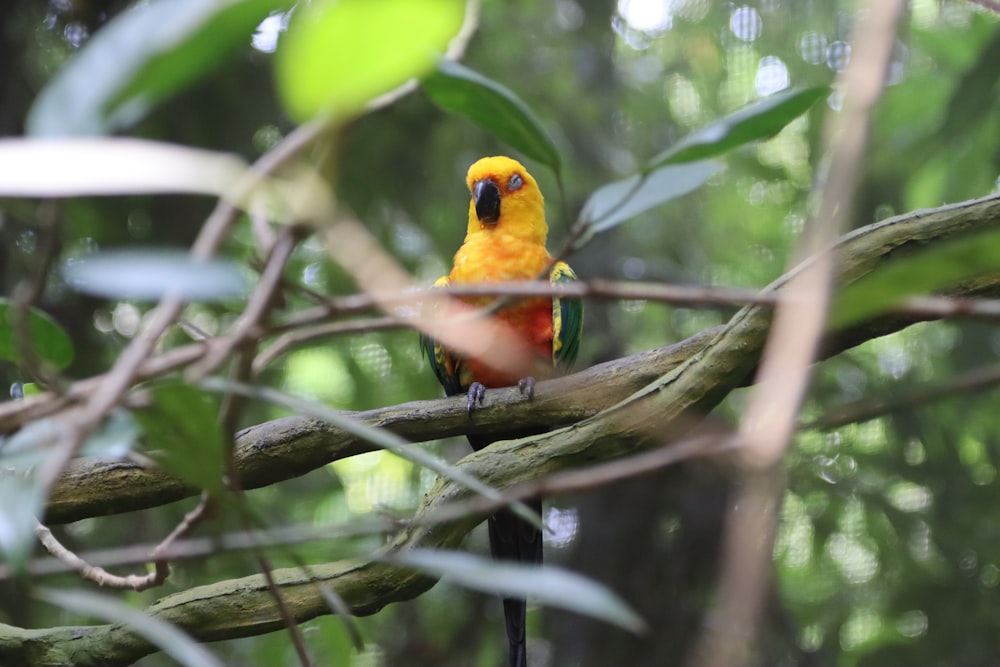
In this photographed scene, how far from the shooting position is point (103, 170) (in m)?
0.64

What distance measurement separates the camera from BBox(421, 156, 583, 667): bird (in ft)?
8.55

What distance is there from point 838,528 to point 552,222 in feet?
6.15

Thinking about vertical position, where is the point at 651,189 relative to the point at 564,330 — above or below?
below

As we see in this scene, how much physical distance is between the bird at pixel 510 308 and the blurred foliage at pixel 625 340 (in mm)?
512

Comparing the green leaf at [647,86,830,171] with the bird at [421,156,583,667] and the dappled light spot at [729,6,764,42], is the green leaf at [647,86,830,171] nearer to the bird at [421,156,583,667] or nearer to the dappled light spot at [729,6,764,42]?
the bird at [421,156,583,667]

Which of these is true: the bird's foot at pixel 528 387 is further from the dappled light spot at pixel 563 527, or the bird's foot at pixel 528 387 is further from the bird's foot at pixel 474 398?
the dappled light spot at pixel 563 527

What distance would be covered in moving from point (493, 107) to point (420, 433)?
1.19 metres

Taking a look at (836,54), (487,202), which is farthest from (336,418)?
(836,54)

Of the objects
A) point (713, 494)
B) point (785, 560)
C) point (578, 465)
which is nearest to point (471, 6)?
point (578, 465)

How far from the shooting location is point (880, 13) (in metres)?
0.50

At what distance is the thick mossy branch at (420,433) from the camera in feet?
5.70

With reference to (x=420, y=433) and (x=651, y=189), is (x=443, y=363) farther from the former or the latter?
(x=651, y=189)

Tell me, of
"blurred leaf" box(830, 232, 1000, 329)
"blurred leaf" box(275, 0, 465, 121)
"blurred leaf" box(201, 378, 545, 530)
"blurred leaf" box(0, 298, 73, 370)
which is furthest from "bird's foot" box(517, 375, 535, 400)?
"blurred leaf" box(275, 0, 465, 121)

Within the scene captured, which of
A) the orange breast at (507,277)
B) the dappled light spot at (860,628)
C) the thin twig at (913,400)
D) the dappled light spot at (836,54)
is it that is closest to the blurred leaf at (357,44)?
the thin twig at (913,400)
